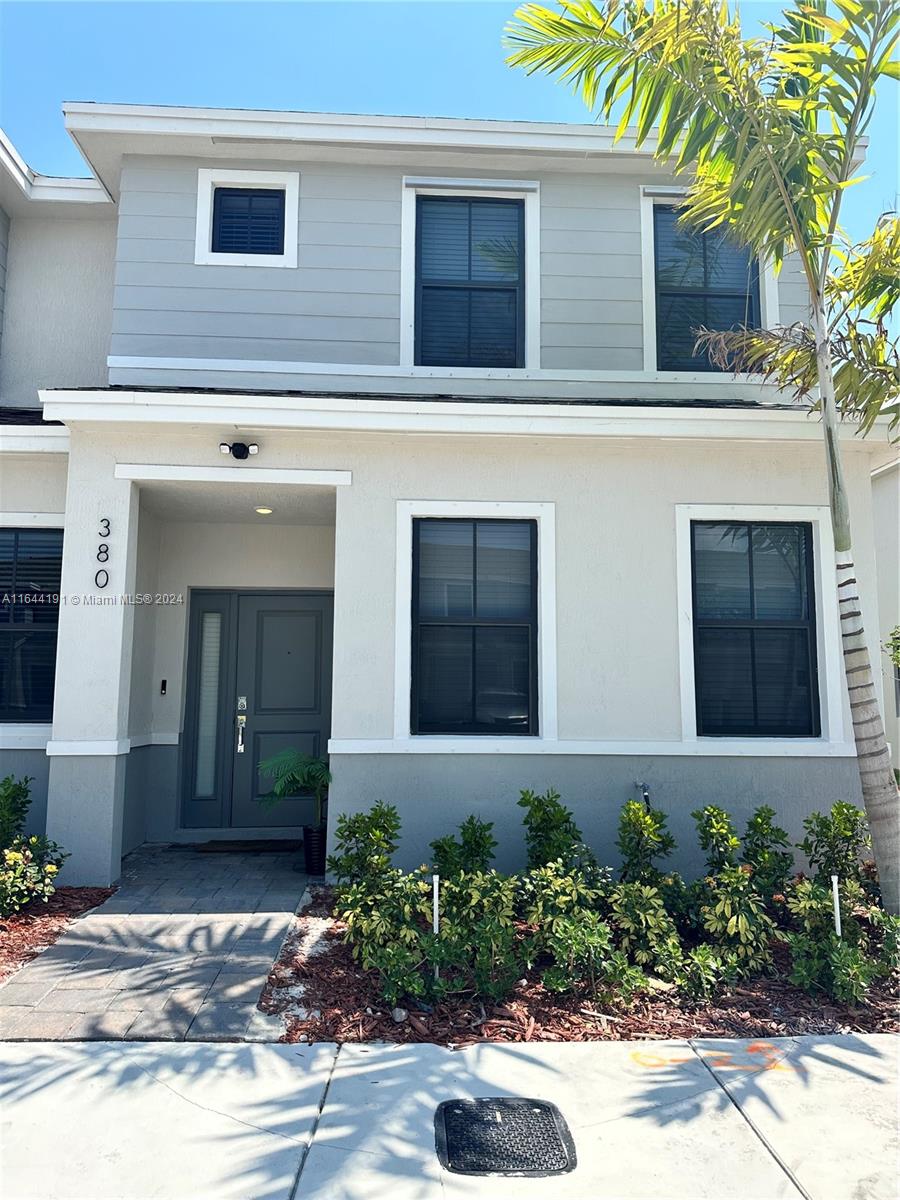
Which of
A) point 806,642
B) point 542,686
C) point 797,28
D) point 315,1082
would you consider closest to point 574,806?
point 542,686

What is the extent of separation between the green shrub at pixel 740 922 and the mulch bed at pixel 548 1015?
0.14m

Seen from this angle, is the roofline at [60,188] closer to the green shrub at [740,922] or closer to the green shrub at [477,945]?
the green shrub at [477,945]

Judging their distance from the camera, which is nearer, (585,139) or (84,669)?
(84,669)

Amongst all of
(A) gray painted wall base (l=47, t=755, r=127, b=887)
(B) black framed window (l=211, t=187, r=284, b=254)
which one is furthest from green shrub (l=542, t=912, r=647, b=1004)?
(B) black framed window (l=211, t=187, r=284, b=254)

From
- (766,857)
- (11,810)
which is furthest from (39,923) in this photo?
(766,857)

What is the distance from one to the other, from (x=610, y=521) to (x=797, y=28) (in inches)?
136

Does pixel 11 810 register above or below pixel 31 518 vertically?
below

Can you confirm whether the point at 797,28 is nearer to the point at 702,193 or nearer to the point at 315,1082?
the point at 702,193

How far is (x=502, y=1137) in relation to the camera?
317cm

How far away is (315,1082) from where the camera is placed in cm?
354

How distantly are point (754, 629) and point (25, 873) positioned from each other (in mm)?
5715

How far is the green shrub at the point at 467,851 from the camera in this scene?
207 inches

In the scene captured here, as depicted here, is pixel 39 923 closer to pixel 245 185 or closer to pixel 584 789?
pixel 584 789

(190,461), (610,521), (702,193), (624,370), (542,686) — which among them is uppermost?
(702,193)
